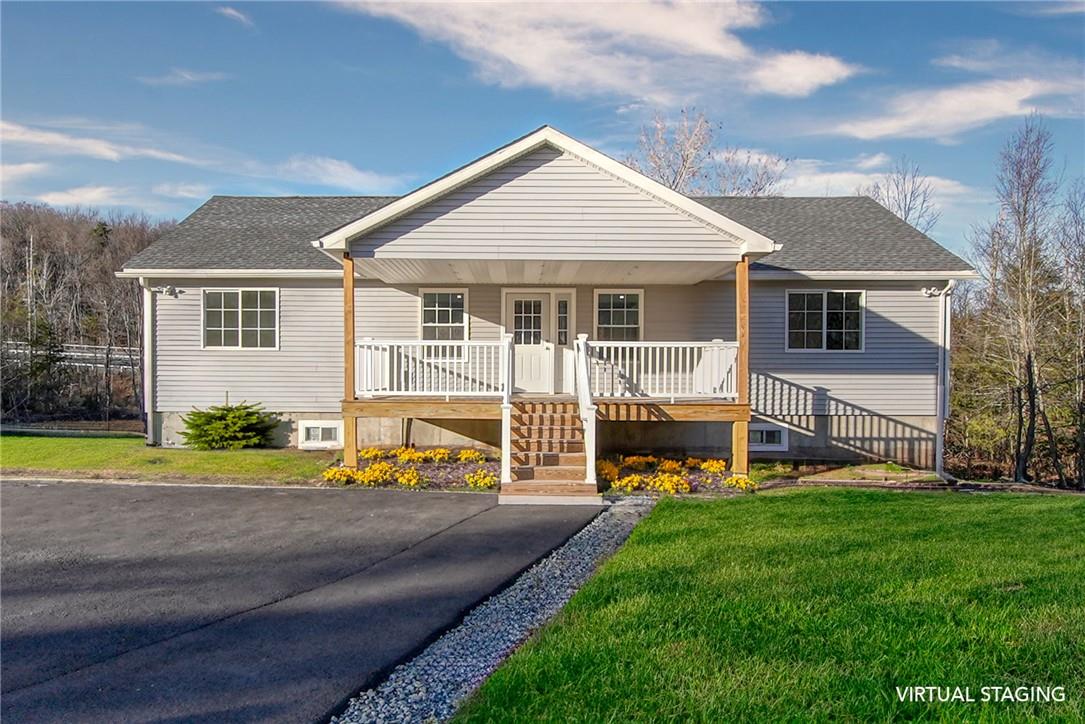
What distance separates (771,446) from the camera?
1412 centimetres

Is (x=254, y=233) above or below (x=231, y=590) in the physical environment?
above

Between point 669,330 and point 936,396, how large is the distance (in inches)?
216

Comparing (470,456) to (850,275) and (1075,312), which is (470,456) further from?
(1075,312)

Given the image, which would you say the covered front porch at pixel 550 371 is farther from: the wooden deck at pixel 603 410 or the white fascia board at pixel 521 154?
the white fascia board at pixel 521 154

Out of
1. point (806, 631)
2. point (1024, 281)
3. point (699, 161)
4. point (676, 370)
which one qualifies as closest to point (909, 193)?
point (699, 161)

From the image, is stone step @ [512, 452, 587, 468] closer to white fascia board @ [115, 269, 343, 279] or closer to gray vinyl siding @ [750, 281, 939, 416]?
gray vinyl siding @ [750, 281, 939, 416]

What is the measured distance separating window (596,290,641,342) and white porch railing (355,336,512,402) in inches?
89.1

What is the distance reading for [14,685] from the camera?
13.2 feet

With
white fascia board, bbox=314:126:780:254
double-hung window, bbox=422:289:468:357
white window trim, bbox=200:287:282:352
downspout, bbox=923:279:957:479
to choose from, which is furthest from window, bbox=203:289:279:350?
downspout, bbox=923:279:957:479

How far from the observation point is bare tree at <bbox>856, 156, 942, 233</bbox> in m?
31.9

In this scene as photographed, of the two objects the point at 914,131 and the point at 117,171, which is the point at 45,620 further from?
the point at 914,131


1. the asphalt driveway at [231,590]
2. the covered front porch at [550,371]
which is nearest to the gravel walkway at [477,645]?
the asphalt driveway at [231,590]

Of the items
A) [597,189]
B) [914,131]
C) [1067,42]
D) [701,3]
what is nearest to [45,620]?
[597,189]

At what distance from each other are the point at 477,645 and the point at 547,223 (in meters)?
7.97
